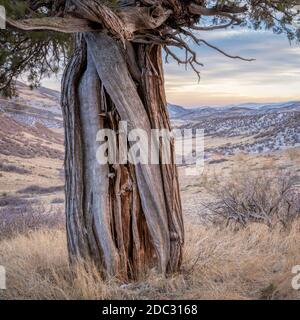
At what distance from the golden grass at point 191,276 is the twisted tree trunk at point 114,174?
0.27m

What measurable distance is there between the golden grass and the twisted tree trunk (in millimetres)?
275

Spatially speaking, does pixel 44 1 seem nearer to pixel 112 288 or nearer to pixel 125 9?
pixel 125 9

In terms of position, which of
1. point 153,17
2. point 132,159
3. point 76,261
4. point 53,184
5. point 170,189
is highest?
point 153,17

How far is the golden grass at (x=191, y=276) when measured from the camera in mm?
5117

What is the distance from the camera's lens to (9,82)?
22.7ft

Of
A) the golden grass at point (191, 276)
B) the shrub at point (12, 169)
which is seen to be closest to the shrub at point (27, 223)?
the golden grass at point (191, 276)

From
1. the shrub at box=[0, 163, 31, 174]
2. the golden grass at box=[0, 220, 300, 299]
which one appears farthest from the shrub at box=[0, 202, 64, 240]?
the shrub at box=[0, 163, 31, 174]

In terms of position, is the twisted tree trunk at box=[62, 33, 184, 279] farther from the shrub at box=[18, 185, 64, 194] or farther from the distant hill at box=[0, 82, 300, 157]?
the distant hill at box=[0, 82, 300, 157]

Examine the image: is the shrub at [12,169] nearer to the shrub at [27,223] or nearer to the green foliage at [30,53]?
the shrub at [27,223]

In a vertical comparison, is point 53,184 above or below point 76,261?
below

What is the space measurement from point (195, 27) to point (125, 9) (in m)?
1.15

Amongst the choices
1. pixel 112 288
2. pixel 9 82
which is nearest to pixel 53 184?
pixel 9 82

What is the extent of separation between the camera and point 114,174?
5367 mm

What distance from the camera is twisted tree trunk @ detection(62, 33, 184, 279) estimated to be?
5266 mm
